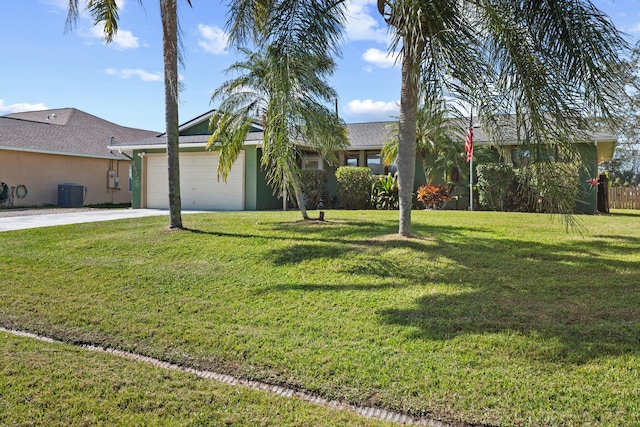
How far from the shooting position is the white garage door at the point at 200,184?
732 inches

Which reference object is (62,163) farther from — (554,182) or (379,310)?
(554,182)

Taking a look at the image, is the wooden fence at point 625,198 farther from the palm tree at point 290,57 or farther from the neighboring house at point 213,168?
the palm tree at point 290,57

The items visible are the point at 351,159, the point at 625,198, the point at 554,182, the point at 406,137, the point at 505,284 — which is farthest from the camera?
the point at 625,198

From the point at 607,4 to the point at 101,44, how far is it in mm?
11214

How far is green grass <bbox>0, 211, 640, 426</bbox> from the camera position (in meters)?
3.68

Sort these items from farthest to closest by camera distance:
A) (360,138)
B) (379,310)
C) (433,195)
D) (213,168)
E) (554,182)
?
(360,138) < (213,168) < (433,195) < (554,182) < (379,310)

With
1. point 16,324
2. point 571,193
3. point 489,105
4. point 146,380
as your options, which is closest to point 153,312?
point 16,324

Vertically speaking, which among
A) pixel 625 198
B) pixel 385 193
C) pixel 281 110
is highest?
pixel 281 110

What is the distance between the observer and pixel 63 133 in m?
24.8

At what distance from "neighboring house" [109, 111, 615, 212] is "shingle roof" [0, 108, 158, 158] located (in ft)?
13.4

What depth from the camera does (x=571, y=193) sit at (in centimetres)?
751

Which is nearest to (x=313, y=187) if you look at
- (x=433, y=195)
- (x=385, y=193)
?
(x=385, y=193)

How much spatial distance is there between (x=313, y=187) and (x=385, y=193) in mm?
2801

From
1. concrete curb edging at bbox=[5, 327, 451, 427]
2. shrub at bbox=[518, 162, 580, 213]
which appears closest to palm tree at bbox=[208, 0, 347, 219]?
shrub at bbox=[518, 162, 580, 213]
